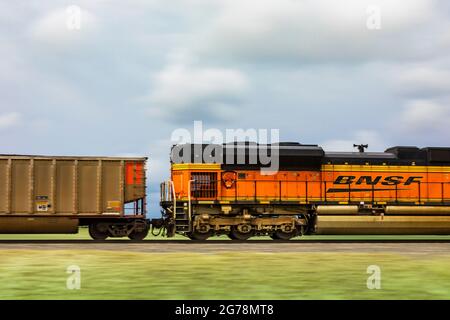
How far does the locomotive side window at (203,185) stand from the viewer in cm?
2455

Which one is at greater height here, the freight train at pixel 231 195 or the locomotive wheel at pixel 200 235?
the freight train at pixel 231 195

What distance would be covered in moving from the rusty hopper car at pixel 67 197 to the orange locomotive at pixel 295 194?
1968 millimetres

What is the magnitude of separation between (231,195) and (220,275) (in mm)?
11955

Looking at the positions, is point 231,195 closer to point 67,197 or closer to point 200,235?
point 200,235

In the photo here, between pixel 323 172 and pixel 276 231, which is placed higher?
pixel 323 172

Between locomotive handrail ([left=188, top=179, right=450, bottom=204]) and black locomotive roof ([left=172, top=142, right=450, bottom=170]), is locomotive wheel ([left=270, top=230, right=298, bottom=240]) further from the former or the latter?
black locomotive roof ([left=172, top=142, right=450, bottom=170])

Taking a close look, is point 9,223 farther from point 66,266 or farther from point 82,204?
point 66,266

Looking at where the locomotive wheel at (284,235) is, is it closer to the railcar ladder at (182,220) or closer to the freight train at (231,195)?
the freight train at (231,195)

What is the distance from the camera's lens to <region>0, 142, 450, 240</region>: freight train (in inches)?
942

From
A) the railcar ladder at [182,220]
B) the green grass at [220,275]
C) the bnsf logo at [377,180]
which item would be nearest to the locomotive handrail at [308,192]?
the bnsf logo at [377,180]

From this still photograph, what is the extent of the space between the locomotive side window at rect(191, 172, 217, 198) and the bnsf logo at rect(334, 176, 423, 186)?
5.26 meters

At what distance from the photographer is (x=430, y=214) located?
84.0ft

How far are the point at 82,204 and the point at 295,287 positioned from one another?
14.7m

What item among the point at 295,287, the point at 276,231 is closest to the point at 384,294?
the point at 295,287
